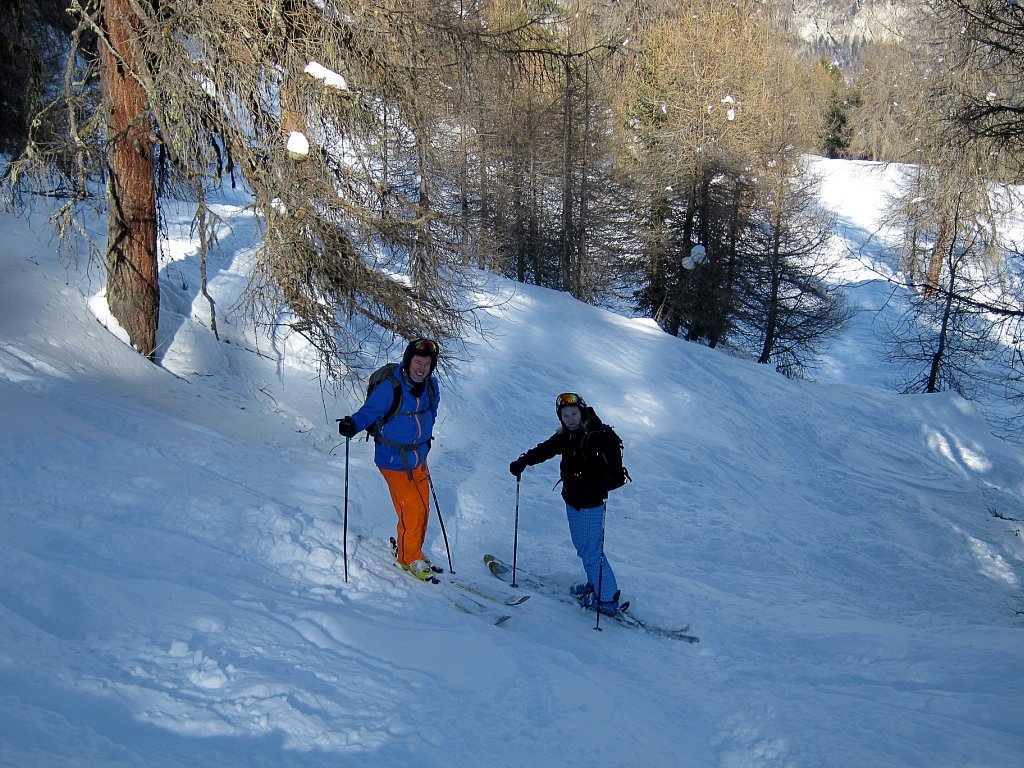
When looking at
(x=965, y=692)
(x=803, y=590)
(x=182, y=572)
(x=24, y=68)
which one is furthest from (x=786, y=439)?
(x=24, y=68)

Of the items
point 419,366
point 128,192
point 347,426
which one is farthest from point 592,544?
point 128,192

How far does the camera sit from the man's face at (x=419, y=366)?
573 cm

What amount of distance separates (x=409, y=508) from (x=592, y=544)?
5.36ft

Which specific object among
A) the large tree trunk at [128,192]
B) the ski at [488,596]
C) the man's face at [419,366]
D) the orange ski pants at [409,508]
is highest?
the large tree trunk at [128,192]

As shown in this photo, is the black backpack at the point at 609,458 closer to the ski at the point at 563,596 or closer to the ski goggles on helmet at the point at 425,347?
the ski at the point at 563,596

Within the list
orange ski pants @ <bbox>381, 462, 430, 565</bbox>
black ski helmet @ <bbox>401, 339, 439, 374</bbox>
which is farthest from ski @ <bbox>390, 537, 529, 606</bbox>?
black ski helmet @ <bbox>401, 339, 439, 374</bbox>

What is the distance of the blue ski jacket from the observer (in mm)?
5746

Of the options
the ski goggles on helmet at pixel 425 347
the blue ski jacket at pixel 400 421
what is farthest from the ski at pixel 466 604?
the ski goggles on helmet at pixel 425 347

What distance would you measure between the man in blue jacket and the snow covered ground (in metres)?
0.40

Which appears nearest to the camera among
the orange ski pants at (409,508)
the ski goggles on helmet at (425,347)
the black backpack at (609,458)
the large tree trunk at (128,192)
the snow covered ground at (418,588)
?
the snow covered ground at (418,588)

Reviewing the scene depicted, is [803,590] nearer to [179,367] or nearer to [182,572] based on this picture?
[182,572]

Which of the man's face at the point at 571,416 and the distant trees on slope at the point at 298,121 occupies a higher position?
the distant trees on slope at the point at 298,121

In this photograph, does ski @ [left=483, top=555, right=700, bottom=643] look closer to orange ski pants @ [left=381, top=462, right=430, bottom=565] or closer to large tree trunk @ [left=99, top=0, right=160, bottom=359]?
orange ski pants @ [left=381, top=462, right=430, bottom=565]

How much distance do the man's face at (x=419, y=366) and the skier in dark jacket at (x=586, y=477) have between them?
1.13m
